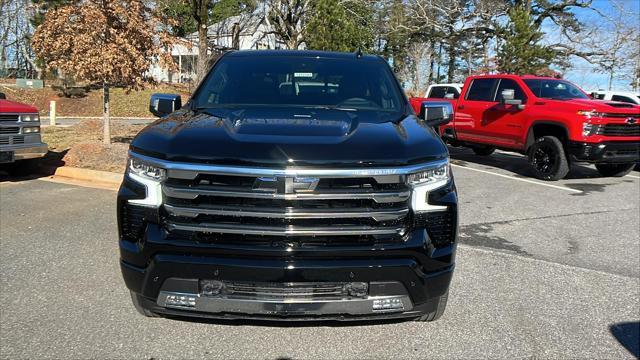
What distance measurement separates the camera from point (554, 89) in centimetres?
1041

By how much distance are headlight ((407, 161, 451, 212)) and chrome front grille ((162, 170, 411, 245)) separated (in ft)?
0.18

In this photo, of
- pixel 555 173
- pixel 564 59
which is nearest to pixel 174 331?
pixel 555 173

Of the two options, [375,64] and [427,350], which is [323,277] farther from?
[375,64]

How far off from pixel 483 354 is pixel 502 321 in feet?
1.68

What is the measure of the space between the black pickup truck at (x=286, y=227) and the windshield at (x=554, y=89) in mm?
8598

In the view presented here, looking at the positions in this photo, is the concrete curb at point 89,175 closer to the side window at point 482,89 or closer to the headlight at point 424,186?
the headlight at point 424,186

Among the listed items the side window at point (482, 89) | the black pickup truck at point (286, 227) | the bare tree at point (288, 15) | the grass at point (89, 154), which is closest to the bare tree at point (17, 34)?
the bare tree at point (288, 15)

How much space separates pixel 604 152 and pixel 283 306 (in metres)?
8.52

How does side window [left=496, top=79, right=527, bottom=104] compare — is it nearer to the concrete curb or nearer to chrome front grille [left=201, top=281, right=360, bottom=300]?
the concrete curb

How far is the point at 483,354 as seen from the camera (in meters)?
3.11

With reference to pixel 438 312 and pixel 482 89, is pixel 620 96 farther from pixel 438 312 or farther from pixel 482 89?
pixel 438 312

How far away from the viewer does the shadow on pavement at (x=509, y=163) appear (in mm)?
10741

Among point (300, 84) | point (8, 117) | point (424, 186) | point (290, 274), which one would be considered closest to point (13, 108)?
point (8, 117)

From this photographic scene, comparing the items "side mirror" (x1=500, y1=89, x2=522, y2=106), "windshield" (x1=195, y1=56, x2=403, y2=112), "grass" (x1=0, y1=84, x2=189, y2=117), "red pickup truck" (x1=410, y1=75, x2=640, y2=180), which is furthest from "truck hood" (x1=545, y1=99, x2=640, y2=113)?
"grass" (x1=0, y1=84, x2=189, y2=117)
